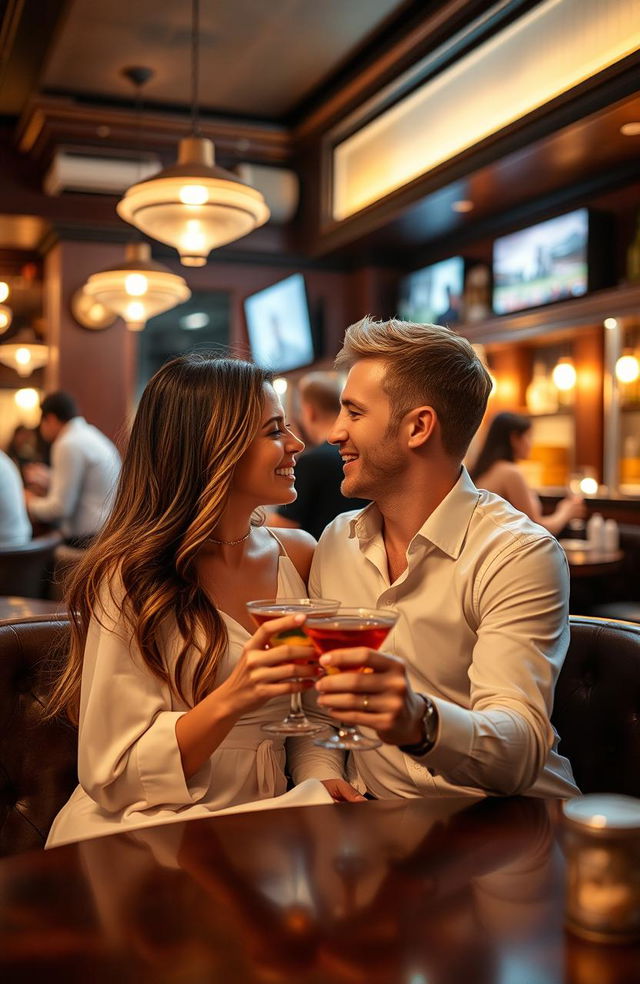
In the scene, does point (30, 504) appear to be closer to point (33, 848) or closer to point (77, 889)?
point (33, 848)

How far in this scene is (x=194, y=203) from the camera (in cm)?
403

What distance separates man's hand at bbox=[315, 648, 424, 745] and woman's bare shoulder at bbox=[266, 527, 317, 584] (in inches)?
31.0

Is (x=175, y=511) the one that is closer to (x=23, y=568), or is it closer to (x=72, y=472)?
(x=23, y=568)

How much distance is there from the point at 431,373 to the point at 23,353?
6681 millimetres

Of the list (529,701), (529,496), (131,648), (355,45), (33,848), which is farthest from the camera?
(355,45)

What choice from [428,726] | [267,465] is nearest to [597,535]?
[267,465]

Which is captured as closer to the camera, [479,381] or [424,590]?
[424,590]

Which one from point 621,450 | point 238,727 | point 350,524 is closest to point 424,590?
point 350,524

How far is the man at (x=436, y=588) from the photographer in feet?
4.40

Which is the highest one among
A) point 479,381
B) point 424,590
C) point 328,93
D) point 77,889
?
point 328,93

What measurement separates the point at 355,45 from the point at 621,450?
10.1 feet

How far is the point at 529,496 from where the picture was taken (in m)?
4.94

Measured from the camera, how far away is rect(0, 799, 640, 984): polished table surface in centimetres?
89

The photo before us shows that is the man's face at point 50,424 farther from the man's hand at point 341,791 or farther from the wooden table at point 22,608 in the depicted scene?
the man's hand at point 341,791
